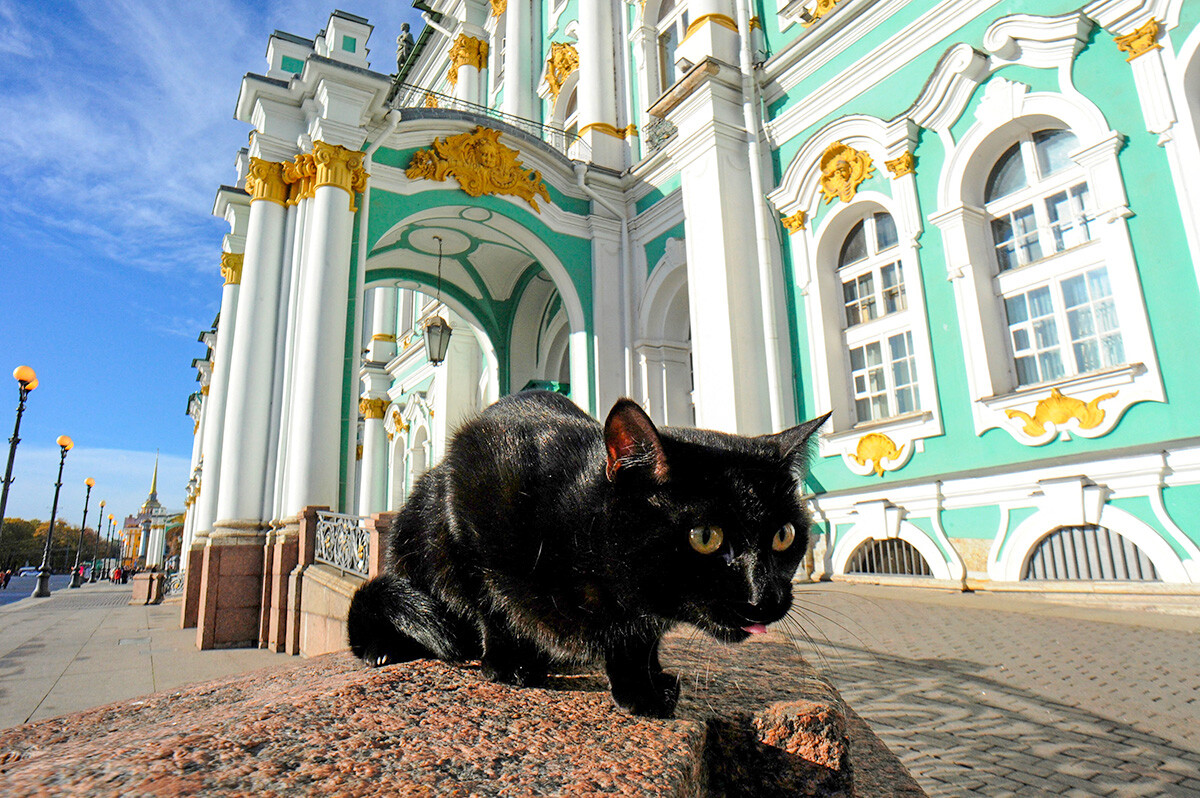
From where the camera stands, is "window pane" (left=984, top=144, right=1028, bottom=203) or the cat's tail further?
"window pane" (left=984, top=144, right=1028, bottom=203)

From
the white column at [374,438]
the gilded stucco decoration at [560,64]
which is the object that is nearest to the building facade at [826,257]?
the gilded stucco decoration at [560,64]

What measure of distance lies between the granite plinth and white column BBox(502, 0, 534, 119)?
15.3 metres

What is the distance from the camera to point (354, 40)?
29.9 feet

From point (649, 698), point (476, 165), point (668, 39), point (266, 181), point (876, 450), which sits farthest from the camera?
point (668, 39)

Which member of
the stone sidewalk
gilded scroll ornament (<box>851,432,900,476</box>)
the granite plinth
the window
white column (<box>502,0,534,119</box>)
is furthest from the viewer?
white column (<box>502,0,534,119</box>)

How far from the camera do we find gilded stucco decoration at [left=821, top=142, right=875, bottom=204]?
27.3 ft

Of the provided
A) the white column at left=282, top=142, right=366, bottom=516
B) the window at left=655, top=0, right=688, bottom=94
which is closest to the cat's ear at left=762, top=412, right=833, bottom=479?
the white column at left=282, top=142, right=366, bottom=516

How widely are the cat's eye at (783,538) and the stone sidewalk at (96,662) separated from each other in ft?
8.27

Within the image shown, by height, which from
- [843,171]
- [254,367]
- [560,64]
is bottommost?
[254,367]

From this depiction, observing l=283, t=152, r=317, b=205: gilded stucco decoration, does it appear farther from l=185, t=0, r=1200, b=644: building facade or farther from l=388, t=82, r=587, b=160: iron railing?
l=388, t=82, r=587, b=160: iron railing

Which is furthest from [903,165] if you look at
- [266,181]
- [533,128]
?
[533,128]

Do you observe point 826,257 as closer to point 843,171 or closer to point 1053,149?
point 843,171

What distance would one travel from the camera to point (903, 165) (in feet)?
25.6

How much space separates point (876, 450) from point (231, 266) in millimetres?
11396
